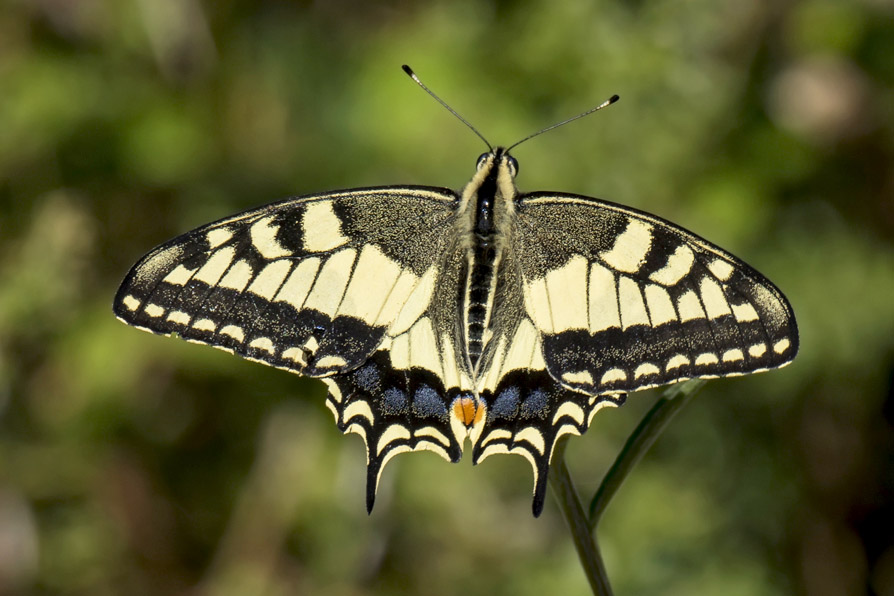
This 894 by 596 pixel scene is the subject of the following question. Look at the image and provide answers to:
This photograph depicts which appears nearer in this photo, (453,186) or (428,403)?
(428,403)

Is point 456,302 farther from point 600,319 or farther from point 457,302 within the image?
point 600,319

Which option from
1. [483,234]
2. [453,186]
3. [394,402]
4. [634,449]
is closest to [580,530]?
[634,449]

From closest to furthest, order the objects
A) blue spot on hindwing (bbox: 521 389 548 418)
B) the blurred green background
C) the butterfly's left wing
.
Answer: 1. the butterfly's left wing
2. blue spot on hindwing (bbox: 521 389 548 418)
3. the blurred green background

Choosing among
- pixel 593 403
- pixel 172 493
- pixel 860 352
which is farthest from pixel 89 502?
pixel 860 352

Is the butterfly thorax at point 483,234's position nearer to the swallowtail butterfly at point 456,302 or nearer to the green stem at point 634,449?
the swallowtail butterfly at point 456,302

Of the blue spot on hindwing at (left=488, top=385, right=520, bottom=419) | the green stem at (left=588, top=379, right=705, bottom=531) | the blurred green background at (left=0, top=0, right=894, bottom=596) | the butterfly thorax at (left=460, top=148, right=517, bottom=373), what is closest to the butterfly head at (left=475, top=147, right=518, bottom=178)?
the butterfly thorax at (left=460, top=148, right=517, bottom=373)

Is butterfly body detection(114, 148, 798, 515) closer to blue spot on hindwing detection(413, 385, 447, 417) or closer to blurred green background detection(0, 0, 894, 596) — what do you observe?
blue spot on hindwing detection(413, 385, 447, 417)

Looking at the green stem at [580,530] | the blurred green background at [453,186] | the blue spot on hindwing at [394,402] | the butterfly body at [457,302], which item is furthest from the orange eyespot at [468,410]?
the blurred green background at [453,186]

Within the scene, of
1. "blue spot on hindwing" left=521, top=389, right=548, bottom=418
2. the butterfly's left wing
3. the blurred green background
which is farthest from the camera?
the blurred green background

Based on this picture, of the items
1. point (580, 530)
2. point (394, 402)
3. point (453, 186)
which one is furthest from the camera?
point (453, 186)
